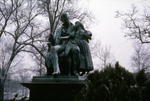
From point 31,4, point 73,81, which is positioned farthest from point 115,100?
point 31,4

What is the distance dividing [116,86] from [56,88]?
2.12m

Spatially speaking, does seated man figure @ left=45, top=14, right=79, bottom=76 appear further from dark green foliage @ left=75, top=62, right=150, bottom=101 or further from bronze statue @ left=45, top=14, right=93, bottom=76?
dark green foliage @ left=75, top=62, right=150, bottom=101

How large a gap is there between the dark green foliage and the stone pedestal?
51.7 inches

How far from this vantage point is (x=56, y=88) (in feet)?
13.4

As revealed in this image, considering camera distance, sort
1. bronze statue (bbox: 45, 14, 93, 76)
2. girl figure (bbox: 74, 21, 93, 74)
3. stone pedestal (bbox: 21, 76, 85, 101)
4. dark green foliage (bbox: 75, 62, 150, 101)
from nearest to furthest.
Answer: dark green foliage (bbox: 75, 62, 150, 101)
stone pedestal (bbox: 21, 76, 85, 101)
bronze statue (bbox: 45, 14, 93, 76)
girl figure (bbox: 74, 21, 93, 74)

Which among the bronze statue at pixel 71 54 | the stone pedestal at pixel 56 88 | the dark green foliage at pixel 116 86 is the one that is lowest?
the stone pedestal at pixel 56 88

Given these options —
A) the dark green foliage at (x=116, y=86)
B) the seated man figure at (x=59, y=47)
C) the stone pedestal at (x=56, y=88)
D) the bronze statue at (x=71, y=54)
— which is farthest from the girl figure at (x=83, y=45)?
the dark green foliage at (x=116, y=86)

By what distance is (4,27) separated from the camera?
17.5 metres

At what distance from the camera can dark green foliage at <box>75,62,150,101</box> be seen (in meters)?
2.11

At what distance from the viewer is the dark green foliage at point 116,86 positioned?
211cm

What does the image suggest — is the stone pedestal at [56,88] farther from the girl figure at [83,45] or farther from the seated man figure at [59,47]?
the girl figure at [83,45]

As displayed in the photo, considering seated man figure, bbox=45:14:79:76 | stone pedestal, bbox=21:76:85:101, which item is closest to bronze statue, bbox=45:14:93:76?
seated man figure, bbox=45:14:79:76

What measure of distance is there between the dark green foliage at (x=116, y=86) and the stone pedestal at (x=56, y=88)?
131 cm

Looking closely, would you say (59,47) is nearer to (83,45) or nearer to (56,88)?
(83,45)
